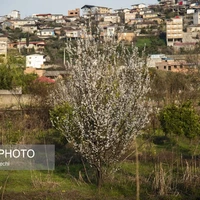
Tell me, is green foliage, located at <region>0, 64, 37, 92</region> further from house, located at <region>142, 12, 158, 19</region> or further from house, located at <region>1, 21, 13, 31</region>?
house, located at <region>142, 12, 158, 19</region>

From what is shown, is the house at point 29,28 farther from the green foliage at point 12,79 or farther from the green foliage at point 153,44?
the green foliage at point 12,79

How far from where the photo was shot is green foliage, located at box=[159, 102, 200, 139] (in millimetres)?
10992

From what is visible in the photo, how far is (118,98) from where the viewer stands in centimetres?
697

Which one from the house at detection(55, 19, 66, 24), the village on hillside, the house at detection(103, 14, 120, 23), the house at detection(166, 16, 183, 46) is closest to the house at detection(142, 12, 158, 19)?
the village on hillside

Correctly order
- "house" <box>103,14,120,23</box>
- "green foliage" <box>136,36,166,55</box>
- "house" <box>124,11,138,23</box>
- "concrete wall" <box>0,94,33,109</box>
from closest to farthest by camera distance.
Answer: "concrete wall" <box>0,94,33,109</box> < "green foliage" <box>136,36,166,55</box> < "house" <box>103,14,120,23</box> < "house" <box>124,11,138,23</box>

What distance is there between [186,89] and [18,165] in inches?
466

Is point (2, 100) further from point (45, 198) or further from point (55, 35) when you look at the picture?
point (55, 35)

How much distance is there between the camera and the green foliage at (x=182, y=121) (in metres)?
11.0

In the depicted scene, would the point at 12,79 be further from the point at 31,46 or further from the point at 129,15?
the point at 129,15

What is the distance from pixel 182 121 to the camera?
37.1ft

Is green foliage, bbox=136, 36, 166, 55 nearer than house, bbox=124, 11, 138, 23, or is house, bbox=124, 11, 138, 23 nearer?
green foliage, bbox=136, 36, 166, 55

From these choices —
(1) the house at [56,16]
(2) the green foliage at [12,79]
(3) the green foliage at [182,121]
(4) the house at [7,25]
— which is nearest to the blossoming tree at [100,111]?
(3) the green foliage at [182,121]

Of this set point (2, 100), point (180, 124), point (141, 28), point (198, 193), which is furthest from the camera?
point (141, 28)

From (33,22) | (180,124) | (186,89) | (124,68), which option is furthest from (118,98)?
(33,22)
